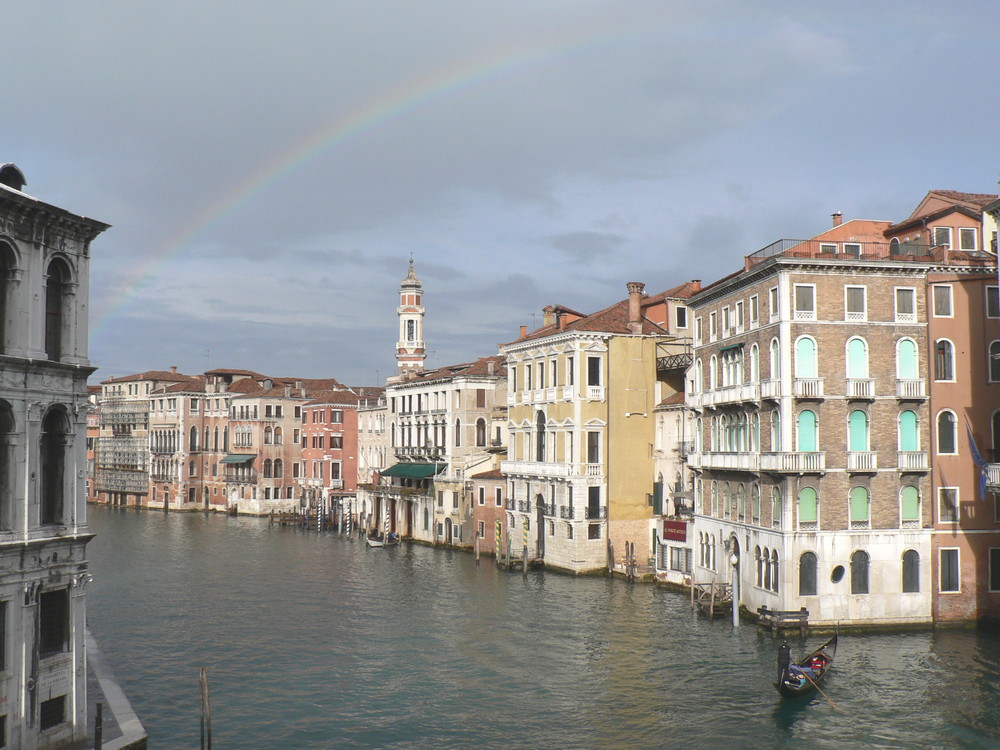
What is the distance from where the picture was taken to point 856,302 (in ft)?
108

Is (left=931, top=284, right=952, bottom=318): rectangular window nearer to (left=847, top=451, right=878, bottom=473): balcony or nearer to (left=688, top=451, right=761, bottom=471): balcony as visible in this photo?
(left=847, top=451, right=878, bottom=473): balcony

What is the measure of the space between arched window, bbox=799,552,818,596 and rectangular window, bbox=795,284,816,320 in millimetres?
7672

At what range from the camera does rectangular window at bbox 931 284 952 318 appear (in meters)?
33.1

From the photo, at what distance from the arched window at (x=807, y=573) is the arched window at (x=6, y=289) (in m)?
24.1

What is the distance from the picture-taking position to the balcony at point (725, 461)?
34.2 metres

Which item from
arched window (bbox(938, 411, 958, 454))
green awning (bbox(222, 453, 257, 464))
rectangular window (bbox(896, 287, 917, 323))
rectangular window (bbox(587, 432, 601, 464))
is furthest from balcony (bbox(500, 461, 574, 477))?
green awning (bbox(222, 453, 257, 464))

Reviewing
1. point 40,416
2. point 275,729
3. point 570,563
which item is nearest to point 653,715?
point 275,729

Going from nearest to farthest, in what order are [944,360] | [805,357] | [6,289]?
[6,289] → [805,357] → [944,360]

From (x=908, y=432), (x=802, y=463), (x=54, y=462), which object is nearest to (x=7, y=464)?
(x=54, y=462)

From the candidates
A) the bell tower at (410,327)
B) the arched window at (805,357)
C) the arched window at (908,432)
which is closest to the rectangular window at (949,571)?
the arched window at (908,432)

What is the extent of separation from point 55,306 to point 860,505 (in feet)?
81.6

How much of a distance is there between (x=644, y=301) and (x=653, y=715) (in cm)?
2976

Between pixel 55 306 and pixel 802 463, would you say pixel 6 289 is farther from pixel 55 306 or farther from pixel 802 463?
pixel 802 463

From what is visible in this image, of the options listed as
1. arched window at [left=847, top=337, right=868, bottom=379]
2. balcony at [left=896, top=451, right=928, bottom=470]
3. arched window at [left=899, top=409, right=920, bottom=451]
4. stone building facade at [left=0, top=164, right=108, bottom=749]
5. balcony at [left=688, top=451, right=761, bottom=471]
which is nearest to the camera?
stone building facade at [left=0, top=164, right=108, bottom=749]
